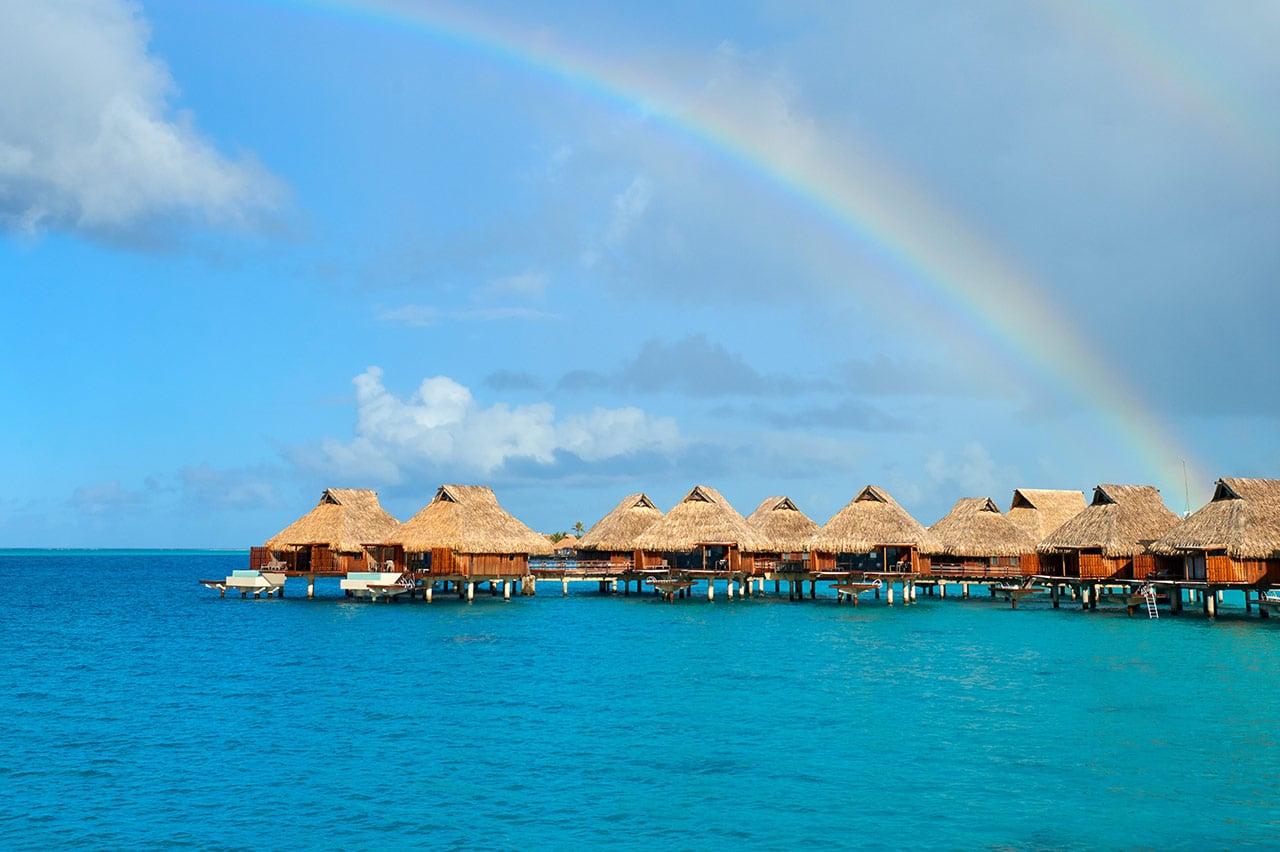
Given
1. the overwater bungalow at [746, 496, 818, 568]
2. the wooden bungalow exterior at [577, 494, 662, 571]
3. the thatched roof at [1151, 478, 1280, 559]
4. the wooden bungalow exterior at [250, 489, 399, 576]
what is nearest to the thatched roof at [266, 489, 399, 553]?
the wooden bungalow exterior at [250, 489, 399, 576]

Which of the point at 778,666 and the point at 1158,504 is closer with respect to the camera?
the point at 778,666

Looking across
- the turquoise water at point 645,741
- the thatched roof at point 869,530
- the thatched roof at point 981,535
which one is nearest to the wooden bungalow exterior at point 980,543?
the thatched roof at point 981,535

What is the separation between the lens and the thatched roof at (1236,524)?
4875 centimetres

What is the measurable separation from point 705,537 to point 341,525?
72.2ft

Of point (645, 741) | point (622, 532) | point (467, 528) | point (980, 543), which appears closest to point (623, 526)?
point (622, 532)

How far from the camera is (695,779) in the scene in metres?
20.2

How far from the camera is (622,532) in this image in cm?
7162

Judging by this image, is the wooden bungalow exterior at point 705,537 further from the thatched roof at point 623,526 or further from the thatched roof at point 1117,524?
the thatched roof at point 1117,524

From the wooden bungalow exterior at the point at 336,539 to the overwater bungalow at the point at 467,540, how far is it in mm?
2770

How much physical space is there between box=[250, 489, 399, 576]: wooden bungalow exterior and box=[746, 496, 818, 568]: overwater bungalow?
24507mm

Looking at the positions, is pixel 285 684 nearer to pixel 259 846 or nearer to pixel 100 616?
pixel 259 846

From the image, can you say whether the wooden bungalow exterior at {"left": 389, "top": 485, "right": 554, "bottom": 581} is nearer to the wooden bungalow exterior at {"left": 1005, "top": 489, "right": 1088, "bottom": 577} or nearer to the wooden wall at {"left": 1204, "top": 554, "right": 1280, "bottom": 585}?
the wooden bungalow exterior at {"left": 1005, "top": 489, "right": 1088, "bottom": 577}

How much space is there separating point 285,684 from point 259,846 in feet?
52.2

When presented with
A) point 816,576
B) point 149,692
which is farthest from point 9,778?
point 816,576
